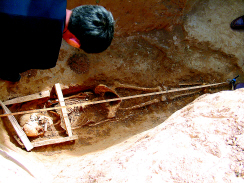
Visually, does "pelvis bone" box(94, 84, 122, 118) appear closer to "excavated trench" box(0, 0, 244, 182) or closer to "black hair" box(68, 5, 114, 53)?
"excavated trench" box(0, 0, 244, 182)

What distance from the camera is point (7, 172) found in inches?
70.9

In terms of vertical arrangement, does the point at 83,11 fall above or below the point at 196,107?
above

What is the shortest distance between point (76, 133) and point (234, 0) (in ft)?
14.0

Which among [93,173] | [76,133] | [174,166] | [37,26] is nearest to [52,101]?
[76,133]

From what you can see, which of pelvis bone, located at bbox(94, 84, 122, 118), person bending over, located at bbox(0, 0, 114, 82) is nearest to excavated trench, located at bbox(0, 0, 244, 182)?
pelvis bone, located at bbox(94, 84, 122, 118)

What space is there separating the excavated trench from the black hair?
2.10 m

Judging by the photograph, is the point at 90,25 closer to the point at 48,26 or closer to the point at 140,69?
the point at 48,26

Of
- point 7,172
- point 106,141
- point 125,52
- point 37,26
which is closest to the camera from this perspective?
point 37,26

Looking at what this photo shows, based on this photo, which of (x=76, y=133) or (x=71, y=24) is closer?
(x=71, y=24)

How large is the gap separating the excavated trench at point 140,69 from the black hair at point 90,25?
2.10 metres

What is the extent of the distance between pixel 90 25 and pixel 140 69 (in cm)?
265

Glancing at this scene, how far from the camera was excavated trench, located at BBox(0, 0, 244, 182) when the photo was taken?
3363 millimetres

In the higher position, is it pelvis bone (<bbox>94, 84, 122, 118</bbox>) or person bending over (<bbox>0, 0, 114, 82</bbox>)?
person bending over (<bbox>0, 0, 114, 82</bbox>)

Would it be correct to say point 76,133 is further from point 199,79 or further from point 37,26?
point 199,79
